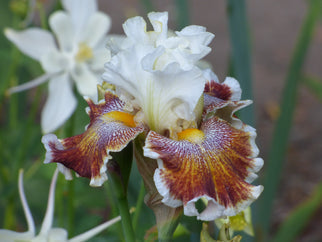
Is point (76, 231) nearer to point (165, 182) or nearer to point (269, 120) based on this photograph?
point (165, 182)

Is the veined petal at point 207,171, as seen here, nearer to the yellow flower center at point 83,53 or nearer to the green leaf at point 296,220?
the yellow flower center at point 83,53

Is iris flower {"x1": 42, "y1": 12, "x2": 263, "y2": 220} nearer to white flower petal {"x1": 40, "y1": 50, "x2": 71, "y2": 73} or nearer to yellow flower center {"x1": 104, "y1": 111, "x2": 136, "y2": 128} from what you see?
yellow flower center {"x1": 104, "y1": 111, "x2": 136, "y2": 128}

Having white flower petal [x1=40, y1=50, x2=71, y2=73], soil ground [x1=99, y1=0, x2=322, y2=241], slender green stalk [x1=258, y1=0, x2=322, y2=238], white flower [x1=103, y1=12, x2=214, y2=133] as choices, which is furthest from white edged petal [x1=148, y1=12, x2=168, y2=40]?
soil ground [x1=99, y1=0, x2=322, y2=241]

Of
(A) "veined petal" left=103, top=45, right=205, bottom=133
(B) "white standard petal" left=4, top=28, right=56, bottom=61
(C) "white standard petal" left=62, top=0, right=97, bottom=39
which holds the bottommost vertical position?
(B) "white standard petal" left=4, top=28, right=56, bottom=61

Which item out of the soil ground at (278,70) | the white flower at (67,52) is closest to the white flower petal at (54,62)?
the white flower at (67,52)

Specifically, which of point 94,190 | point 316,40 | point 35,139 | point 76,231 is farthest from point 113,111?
point 316,40

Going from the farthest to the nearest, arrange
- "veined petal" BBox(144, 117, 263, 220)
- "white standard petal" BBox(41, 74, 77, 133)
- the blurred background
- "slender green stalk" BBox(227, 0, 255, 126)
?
the blurred background < "white standard petal" BBox(41, 74, 77, 133) < "slender green stalk" BBox(227, 0, 255, 126) < "veined petal" BBox(144, 117, 263, 220)
